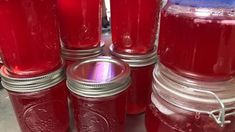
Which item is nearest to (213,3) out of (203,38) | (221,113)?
(203,38)

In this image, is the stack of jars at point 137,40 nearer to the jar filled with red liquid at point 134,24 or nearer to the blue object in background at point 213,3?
the jar filled with red liquid at point 134,24

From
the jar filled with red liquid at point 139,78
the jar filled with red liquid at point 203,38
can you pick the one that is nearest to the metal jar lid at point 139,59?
the jar filled with red liquid at point 139,78

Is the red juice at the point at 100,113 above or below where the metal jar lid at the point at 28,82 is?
below

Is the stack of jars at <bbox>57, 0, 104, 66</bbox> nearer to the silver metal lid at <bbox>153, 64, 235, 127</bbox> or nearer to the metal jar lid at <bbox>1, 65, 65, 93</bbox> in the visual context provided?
the metal jar lid at <bbox>1, 65, 65, 93</bbox>

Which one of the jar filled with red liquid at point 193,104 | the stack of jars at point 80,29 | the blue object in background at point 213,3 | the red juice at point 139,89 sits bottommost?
the red juice at point 139,89

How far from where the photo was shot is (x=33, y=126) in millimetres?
480

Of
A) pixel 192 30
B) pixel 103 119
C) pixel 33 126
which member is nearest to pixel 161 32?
pixel 192 30

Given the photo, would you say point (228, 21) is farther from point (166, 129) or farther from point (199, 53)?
point (166, 129)

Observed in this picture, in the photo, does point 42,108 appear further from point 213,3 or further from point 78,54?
point 213,3

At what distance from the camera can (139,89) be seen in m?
0.55

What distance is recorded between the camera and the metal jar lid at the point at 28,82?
0.45m

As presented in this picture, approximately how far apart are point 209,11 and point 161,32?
0.09 m

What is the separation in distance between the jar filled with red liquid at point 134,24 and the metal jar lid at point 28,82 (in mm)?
144

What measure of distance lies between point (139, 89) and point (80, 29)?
0.17m
